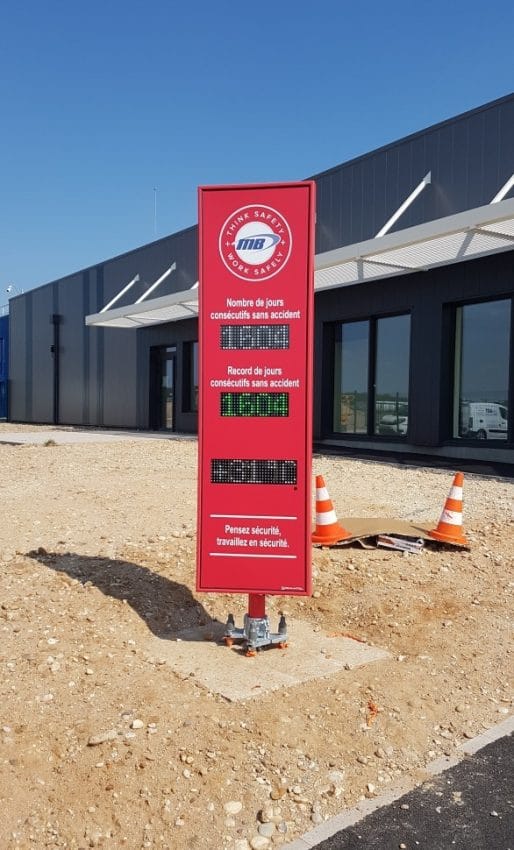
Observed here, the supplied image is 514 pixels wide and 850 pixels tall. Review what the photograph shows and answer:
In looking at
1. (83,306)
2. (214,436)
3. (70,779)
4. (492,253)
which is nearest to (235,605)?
(214,436)

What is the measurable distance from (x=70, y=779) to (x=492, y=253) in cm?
1187

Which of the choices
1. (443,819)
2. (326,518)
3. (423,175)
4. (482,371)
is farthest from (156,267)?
(443,819)

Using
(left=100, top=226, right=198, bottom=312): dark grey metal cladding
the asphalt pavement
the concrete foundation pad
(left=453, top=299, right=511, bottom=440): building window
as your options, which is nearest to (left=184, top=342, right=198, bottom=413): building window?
(left=100, top=226, right=198, bottom=312): dark grey metal cladding

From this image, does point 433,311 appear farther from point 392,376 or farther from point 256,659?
point 256,659

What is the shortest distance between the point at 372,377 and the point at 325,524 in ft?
31.8

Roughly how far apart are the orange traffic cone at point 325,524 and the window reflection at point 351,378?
962 cm

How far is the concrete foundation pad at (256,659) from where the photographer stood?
Result: 4090mm

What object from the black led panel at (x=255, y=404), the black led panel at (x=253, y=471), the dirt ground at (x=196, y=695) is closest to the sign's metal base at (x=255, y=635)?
the dirt ground at (x=196, y=695)

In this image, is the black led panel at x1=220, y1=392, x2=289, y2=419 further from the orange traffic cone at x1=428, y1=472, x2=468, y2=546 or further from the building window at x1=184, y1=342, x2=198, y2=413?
the building window at x1=184, y1=342, x2=198, y2=413

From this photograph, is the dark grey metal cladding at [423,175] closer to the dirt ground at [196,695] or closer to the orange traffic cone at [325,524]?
the dirt ground at [196,695]

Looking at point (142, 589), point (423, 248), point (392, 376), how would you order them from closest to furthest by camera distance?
1. point (142, 589)
2. point (423, 248)
3. point (392, 376)

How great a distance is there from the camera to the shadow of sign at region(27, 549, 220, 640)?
5066 millimetres

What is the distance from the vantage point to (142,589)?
5.48 meters

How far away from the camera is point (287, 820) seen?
2.98 m
